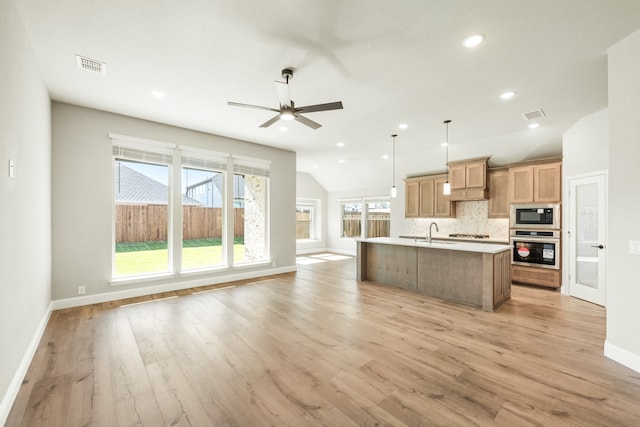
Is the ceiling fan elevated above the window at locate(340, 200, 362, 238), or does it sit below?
above

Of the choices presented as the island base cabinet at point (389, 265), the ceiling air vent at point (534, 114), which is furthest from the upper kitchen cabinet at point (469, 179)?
the island base cabinet at point (389, 265)

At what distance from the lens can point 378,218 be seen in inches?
373

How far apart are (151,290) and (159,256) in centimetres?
62

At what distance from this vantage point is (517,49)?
263cm

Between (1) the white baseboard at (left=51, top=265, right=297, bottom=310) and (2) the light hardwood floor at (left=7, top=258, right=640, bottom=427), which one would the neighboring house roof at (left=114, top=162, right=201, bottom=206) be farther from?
(2) the light hardwood floor at (left=7, top=258, right=640, bottom=427)

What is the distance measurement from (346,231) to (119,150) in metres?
7.37

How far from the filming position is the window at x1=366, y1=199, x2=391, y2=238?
363 inches

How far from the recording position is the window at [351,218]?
9953 mm

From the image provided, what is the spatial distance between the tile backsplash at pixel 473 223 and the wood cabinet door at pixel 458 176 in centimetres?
69

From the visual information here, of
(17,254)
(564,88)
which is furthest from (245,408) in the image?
(564,88)

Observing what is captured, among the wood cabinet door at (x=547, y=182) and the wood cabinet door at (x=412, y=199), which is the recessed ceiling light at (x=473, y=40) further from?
the wood cabinet door at (x=412, y=199)

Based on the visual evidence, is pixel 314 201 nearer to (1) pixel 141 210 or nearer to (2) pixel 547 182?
(1) pixel 141 210

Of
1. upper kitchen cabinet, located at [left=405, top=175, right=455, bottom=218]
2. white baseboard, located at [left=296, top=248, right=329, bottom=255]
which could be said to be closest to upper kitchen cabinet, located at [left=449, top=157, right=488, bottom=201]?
upper kitchen cabinet, located at [left=405, top=175, right=455, bottom=218]

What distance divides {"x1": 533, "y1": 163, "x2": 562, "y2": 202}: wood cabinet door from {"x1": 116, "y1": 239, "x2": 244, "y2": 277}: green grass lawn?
613 centimetres
